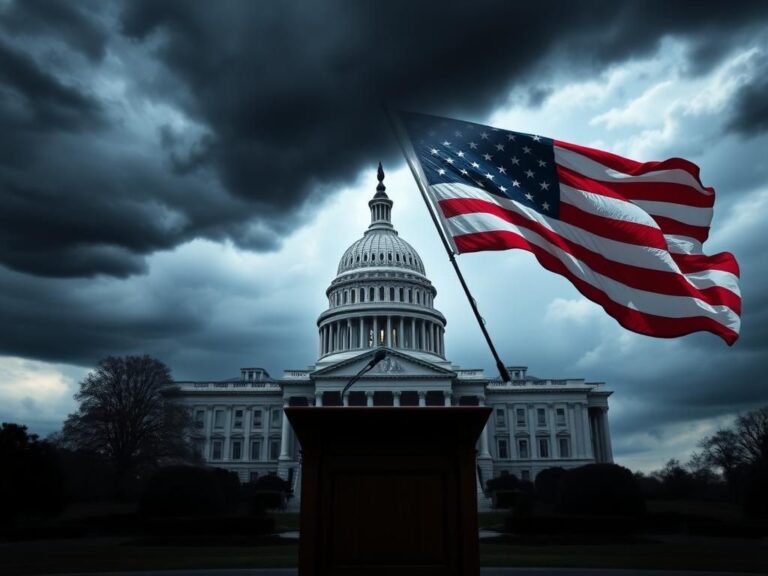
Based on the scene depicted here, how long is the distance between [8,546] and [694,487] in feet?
226

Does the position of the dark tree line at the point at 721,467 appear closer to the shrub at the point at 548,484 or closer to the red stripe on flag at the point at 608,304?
the shrub at the point at 548,484

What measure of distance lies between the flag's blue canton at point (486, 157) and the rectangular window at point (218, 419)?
287ft

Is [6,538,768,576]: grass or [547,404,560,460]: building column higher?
[547,404,560,460]: building column

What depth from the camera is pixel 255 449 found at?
3593 inches

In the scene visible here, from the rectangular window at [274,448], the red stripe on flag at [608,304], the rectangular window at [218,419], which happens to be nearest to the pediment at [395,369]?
the rectangular window at [274,448]

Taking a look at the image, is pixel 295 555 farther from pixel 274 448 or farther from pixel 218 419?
pixel 218 419

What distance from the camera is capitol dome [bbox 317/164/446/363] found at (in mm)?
98375

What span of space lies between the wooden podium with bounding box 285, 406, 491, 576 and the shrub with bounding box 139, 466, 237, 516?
32.6m

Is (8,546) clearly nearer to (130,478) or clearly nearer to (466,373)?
(130,478)

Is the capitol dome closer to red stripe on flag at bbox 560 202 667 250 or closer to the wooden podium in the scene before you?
red stripe on flag at bbox 560 202 667 250

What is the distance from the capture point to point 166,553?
2200cm

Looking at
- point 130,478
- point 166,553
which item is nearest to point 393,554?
point 166,553

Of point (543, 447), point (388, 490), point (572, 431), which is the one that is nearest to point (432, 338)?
point (543, 447)

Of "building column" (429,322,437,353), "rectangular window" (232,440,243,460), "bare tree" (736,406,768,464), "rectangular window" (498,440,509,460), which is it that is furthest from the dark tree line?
"rectangular window" (232,440,243,460)
